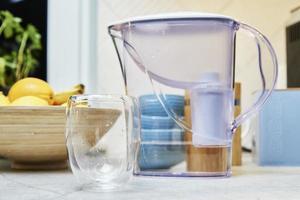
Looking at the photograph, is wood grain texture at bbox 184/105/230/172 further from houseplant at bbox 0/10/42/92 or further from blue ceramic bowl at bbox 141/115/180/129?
houseplant at bbox 0/10/42/92

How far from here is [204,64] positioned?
29.7 inches

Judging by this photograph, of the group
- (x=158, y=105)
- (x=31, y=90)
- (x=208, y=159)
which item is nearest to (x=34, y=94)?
(x=31, y=90)

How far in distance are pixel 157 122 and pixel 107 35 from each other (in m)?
0.48

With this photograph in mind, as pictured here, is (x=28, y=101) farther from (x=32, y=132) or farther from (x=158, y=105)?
(x=158, y=105)

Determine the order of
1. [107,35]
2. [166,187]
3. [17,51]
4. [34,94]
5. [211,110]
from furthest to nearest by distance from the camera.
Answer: [17,51]
[107,35]
[34,94]
[211,110]
[166,187]

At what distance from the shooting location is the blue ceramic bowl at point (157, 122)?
A: 83 cm

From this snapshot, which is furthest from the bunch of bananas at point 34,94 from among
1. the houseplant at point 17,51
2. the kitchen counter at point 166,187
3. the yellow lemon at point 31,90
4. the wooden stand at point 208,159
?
the houseplant at point 17,51

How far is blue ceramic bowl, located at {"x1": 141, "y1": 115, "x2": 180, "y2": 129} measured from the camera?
83cm

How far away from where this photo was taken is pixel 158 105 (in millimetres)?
830

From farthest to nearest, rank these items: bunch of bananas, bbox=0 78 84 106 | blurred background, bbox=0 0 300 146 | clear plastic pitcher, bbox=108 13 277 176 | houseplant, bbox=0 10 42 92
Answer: houseplant, bbox=0 10 42 92 → blurred background, bbox=0 0 300 146 → bunch of bananas, bbox=0 78 84 106 → clear plastic pitcher, bbox=108 13 277 176

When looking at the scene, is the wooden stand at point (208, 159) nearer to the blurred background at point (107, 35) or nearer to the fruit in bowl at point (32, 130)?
the fruit in bowl at point (32, 130)

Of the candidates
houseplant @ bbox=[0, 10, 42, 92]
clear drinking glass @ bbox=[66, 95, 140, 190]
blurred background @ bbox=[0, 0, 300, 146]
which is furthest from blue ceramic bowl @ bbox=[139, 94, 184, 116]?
houseplant @ bbox=[0, 10, 42, 92]

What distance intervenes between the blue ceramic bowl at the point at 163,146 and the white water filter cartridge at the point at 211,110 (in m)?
0.07

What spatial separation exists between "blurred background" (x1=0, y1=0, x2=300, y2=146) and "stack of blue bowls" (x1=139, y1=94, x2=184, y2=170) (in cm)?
41
